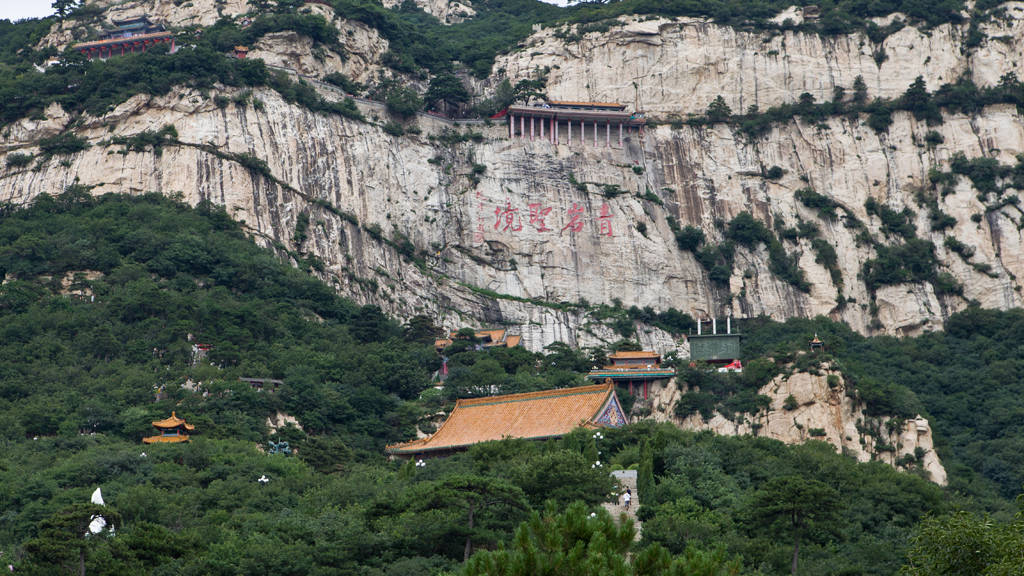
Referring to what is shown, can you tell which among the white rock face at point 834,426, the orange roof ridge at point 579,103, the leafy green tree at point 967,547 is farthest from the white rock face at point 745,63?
the leafy green tree at point 967,547

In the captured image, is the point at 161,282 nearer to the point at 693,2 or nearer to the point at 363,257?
the point at 363,257

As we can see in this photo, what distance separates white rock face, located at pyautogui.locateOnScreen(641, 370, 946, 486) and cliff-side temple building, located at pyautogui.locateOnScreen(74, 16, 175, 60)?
3442 centimetres

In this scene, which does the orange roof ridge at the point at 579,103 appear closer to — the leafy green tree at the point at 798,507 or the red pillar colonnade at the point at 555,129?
the red pillar colonnade at the point at 555,129

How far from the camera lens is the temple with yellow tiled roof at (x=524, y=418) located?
4359 cm

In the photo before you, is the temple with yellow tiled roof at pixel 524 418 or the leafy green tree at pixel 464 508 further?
the temple with yellow tiled roof at pixel 524 418

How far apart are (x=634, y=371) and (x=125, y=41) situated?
1276 inches

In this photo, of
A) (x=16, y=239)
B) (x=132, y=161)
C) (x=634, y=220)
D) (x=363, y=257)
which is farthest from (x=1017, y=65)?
(x=16, y=239)

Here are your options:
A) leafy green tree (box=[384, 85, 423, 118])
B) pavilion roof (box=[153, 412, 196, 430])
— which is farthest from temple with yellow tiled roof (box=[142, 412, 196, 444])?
leafy green tree (box=[384, 85, 423, 118])

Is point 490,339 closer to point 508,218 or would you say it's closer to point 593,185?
point 508,218

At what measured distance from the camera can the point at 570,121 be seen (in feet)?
215

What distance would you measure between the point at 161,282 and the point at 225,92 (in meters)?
12.1

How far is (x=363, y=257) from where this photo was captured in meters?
60.1

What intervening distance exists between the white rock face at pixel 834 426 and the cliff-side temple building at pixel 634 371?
119 inches

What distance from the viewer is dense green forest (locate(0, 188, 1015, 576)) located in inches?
1197
